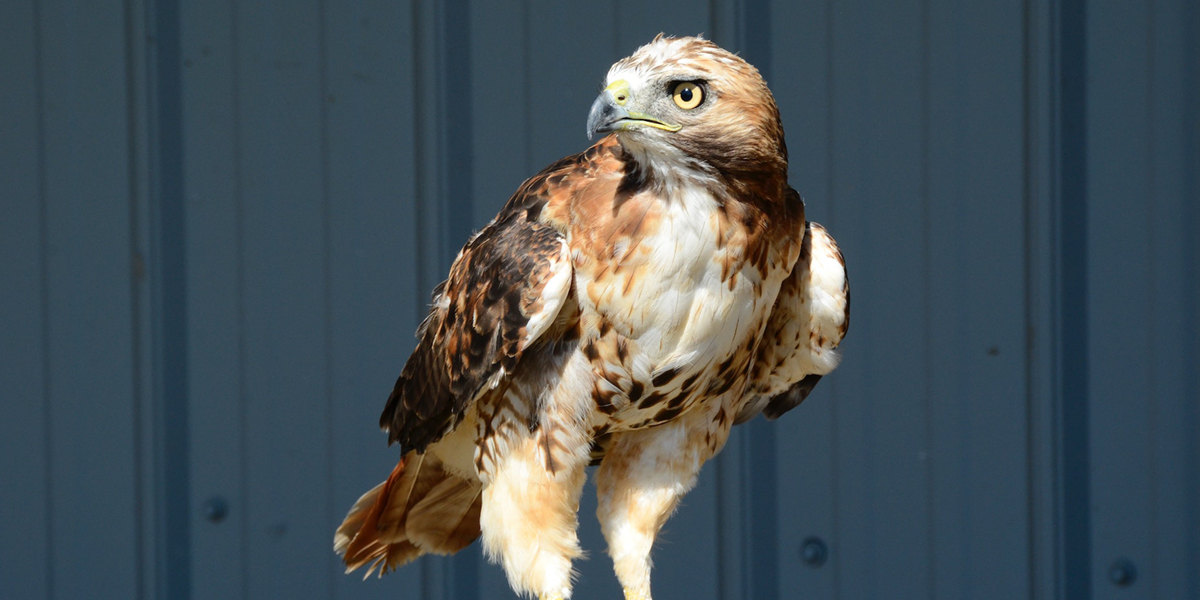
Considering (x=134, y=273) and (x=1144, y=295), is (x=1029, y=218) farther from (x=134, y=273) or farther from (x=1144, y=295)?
(x=134, y=273)

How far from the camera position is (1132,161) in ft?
11.8

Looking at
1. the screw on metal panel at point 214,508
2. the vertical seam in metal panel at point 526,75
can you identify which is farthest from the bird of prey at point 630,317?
the screw on metal panel at point 214,508

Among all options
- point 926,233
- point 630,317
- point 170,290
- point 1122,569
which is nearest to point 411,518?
point 630,317

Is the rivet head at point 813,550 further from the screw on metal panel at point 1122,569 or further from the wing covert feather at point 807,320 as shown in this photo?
the wing covert feather at point 807,320

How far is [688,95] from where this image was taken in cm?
187

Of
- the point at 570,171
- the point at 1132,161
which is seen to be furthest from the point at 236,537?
the point at 1132,161

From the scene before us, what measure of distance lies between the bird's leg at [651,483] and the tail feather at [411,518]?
1.58ft

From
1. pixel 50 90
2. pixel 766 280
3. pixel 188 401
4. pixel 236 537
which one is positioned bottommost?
pixel 236 537

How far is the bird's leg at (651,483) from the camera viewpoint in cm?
238

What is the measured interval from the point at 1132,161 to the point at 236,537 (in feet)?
11.0

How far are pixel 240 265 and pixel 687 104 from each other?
7.47 ft

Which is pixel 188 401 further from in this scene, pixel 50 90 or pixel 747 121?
pixel 747 121

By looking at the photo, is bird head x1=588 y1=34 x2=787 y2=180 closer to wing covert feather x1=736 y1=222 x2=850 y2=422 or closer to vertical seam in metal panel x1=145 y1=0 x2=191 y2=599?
wing covert feather x1=736 y1=222 x2=850 y2=422

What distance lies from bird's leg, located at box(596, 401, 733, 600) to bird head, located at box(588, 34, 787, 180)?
0.71 m
